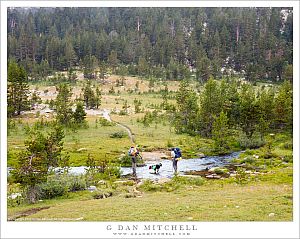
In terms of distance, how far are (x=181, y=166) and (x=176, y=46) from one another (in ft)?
209

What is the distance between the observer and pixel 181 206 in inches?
570

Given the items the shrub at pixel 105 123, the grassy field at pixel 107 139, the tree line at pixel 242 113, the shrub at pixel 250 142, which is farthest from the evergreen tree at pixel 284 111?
the shrub at pixel 105 123

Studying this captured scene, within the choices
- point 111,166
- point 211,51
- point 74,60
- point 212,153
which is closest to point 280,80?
point 211,51

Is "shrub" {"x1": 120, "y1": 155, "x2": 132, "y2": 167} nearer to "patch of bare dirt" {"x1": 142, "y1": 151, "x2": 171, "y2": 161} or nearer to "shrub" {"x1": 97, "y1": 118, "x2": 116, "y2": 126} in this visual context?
"patch of bare dirt" {"x1": 142, "y1": 151, "x2": 171, "y2": 161}

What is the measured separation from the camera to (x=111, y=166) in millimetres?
22781

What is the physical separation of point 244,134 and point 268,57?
50.7 m

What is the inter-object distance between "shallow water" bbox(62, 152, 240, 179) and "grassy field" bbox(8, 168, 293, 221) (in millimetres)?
4117

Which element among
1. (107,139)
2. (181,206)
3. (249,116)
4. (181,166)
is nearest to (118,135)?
(107,139)

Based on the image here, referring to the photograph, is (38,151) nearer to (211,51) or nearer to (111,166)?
(111,166)

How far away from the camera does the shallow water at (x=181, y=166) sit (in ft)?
74.8

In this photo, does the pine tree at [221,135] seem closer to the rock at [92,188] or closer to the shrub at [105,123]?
the shrub at [105,123]

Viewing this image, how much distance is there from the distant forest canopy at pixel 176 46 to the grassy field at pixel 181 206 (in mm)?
47807

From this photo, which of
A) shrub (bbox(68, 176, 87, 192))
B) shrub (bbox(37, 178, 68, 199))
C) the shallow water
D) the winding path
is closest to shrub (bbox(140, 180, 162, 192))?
the shallow water

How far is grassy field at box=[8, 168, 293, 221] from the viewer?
1320 centimetres
